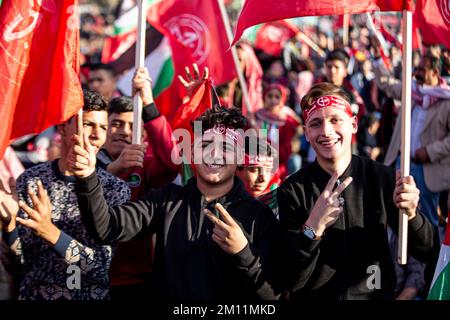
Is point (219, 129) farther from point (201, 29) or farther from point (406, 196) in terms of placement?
point (201, 29)

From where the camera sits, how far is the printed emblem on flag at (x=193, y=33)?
8047 millimetres

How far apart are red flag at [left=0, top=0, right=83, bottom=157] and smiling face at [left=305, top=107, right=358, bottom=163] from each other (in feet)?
4.23

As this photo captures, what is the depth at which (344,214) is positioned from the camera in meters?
4.50

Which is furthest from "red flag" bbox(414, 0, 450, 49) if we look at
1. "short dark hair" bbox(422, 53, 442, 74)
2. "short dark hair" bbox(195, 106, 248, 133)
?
"short dark hair" bbox(422, 53, 442, 74)

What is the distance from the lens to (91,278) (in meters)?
4.77

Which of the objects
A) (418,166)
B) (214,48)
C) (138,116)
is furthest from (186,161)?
(418,166)

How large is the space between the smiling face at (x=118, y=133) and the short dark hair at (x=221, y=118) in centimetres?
123

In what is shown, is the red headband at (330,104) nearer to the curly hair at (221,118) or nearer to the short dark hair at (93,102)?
the curly hair at (221,118)

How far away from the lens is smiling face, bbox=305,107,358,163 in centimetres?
455

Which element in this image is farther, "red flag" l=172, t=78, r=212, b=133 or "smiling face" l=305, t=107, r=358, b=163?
"red flag" l=172, t=78, r=212, b=133

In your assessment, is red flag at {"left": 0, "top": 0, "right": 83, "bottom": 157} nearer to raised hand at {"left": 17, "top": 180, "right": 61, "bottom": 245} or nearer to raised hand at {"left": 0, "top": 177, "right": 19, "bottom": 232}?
raised hand at {"left": 0, "top": 177, "right": 19, "bottom": 232}

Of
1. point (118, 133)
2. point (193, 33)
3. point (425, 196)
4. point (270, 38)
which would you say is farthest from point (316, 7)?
point (270, 38)
